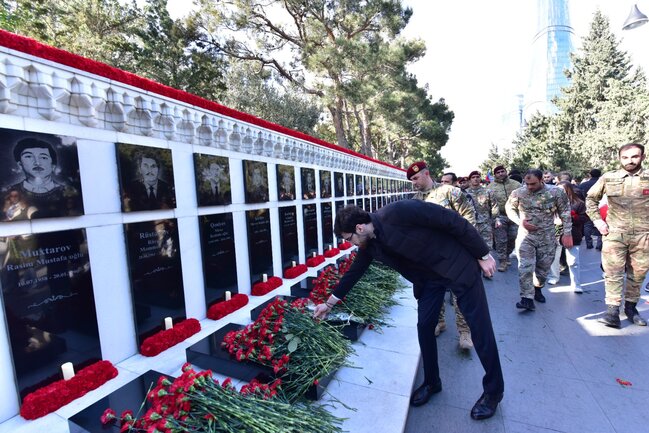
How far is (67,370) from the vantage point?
2.19 m

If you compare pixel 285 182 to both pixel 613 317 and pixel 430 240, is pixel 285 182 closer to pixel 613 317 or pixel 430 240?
pixel 430 240

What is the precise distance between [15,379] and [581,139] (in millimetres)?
32123

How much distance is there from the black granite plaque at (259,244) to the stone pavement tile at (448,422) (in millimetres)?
2680

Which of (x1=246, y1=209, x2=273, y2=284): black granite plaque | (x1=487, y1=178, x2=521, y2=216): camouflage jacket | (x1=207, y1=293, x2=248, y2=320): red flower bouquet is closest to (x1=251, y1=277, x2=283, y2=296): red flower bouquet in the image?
(x1=246, y1=209, x2=273, y2=284): black granite plaque

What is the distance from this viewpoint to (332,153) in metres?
6.95

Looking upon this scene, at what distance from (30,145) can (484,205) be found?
639 centimetres

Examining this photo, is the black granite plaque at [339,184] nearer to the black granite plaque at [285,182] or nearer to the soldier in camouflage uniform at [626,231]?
the black granite plaque at [285,182]

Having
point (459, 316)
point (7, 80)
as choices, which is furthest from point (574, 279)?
point (7, 80)

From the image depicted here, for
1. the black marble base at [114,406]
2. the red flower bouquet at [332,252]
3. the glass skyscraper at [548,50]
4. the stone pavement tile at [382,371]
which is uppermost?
the glass skyscraper at [548,50]

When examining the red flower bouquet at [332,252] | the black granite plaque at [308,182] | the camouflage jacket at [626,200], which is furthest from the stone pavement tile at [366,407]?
the red flower bouquet at [332,252]

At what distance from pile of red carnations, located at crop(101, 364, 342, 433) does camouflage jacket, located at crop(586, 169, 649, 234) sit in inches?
152

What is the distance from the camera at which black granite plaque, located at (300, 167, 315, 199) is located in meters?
5.75

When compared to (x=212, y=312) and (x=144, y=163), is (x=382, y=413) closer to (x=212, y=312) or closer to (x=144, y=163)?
(x=212, y=312)

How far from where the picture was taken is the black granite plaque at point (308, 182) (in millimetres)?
5754
